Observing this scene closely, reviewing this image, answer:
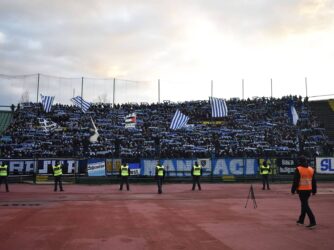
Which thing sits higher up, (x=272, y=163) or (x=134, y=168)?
(x=272, y=163)

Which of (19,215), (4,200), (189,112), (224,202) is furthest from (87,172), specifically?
(189,112)

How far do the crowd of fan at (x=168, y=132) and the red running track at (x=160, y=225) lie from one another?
19.4 meters

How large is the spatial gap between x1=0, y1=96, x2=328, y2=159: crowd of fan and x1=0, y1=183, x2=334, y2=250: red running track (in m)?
19.4

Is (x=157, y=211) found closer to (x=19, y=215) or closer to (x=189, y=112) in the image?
(x=19, y=215)

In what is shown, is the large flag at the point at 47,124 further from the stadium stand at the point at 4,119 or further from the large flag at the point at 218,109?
the large flag at the point at 218,109

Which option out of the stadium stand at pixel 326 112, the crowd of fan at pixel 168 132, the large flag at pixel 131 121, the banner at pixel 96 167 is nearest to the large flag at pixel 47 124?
the crowd of fan at pixel 168 132

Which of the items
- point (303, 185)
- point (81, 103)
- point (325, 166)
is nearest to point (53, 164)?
point (81, 103)

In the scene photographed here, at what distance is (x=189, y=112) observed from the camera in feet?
169

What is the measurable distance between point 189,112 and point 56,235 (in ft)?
137

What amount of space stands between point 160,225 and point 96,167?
19.9m

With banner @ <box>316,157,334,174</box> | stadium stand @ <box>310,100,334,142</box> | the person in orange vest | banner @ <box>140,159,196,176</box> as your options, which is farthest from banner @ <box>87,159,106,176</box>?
stadium stand @ <box>310,100,334,142</box>

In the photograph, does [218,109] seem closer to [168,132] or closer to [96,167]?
[168,132]

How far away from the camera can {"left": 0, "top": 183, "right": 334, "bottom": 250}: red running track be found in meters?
9.34

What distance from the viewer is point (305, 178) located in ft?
38.8
